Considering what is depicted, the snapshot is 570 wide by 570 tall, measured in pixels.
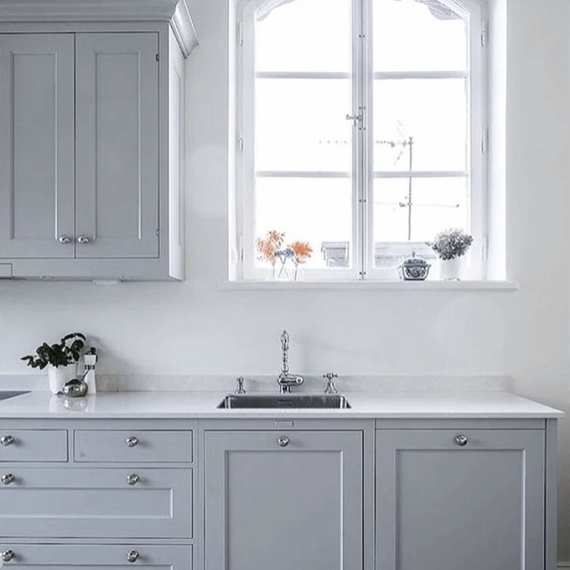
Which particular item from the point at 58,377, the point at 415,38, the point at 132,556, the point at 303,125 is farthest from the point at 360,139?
the point at 132,556

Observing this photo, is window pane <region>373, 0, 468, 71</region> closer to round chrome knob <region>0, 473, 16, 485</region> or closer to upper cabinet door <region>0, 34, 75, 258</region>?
upper cabinet door <region>0, 34, 75, 258</region>

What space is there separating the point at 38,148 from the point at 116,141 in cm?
29

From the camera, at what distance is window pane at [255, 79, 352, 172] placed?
3.11 metres

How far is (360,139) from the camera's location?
10.1 feet

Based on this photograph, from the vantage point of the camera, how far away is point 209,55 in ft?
9.66

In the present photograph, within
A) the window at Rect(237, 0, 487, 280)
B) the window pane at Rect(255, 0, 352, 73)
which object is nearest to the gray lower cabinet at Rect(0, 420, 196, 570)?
the window at Rect(237, 0, 487, 280)

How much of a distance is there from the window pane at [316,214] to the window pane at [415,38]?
1.98 ft

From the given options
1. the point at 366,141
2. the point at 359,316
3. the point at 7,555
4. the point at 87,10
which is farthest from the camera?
the point at 366,141

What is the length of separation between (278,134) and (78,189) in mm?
1003

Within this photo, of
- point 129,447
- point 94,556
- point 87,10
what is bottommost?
point 94,556

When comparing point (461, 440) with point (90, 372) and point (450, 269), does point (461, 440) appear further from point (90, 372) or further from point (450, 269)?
point (90, 372)

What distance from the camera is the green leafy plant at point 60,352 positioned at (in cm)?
275

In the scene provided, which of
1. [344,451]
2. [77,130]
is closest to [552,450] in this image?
[344,451]

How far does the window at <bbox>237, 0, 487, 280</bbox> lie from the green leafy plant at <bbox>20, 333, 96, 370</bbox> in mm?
786
